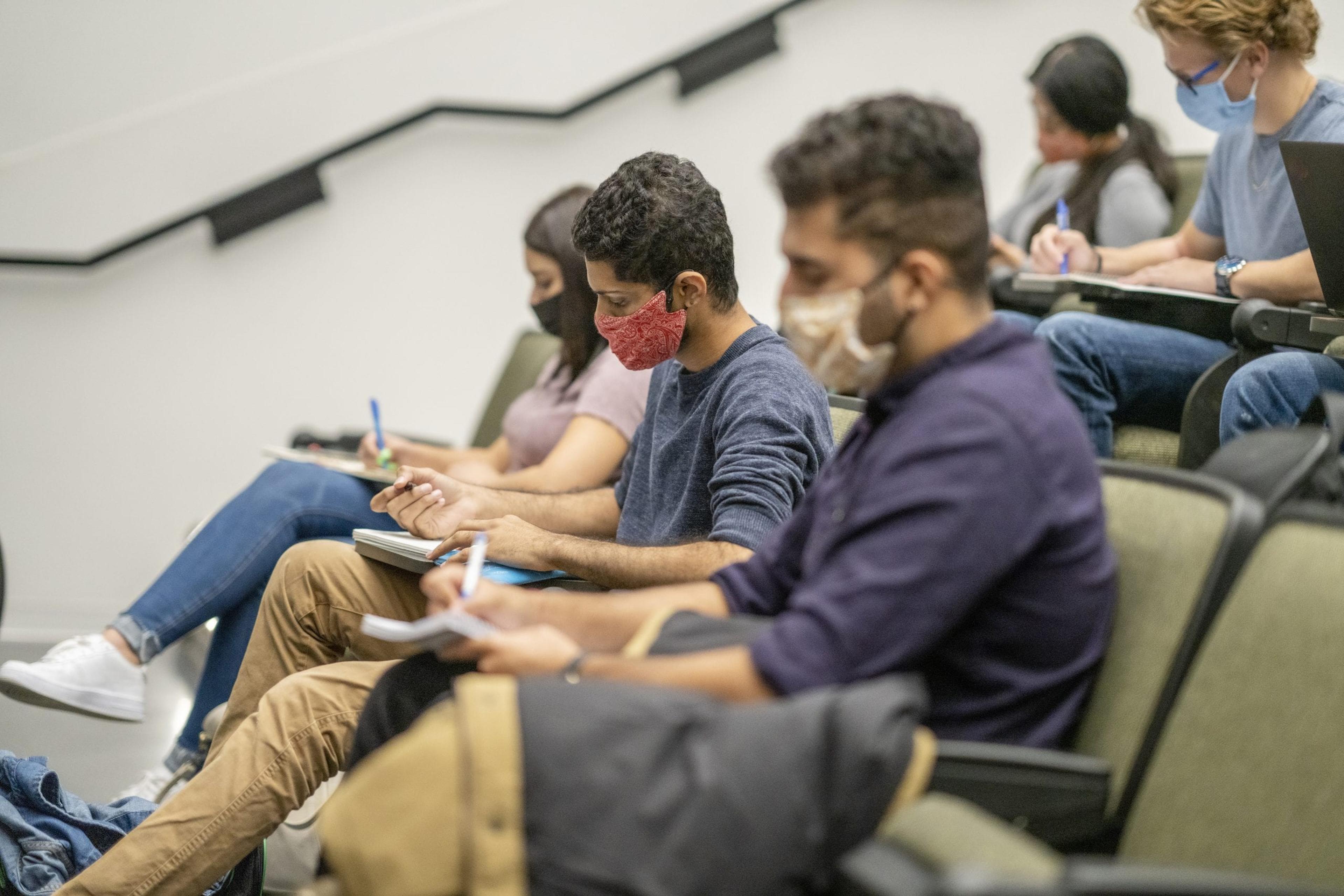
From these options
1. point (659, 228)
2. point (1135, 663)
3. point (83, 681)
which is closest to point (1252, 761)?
point (1135, 663)

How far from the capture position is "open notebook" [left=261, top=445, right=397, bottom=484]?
2.38 m

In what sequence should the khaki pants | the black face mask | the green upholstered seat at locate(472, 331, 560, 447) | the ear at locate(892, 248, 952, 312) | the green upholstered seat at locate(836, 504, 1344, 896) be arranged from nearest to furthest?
the green upholstered seat at locate(836, 504, 1344, 896)
the ear at locate(892, 248, 952, 312)
the khaki pants
the black face mask
the green upholstered seat at locate(472, 331, 560, 447)

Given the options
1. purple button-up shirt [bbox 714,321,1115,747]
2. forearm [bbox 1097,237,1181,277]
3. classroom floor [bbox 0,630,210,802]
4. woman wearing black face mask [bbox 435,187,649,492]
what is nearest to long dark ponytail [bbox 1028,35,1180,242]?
forearm [bbox 1097,237,1181,277]

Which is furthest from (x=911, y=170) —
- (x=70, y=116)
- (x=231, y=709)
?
(x=70, y=116)

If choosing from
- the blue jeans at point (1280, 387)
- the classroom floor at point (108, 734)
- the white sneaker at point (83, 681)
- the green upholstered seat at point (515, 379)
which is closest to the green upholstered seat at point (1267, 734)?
the blue jeans at point (1280, 387)

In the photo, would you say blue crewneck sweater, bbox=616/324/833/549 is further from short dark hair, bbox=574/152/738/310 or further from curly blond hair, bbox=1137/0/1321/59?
curly blond hair, bbox=1137/0/1321/59

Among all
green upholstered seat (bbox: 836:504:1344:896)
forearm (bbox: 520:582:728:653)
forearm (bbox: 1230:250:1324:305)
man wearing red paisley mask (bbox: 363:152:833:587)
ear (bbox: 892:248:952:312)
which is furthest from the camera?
forearm (bbox: 1230:250:1324:305)

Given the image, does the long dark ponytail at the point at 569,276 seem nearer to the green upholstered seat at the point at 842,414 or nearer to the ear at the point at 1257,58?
the green upholstered seat at the point at 842,414

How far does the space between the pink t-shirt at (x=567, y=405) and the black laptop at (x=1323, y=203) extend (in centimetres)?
105

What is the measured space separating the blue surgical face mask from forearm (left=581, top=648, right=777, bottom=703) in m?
1.62

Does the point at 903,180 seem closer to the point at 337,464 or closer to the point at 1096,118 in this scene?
the point at 337,464

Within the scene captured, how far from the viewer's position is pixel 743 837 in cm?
91

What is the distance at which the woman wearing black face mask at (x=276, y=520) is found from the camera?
214 centimetres

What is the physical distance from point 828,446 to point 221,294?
2.49 meters
